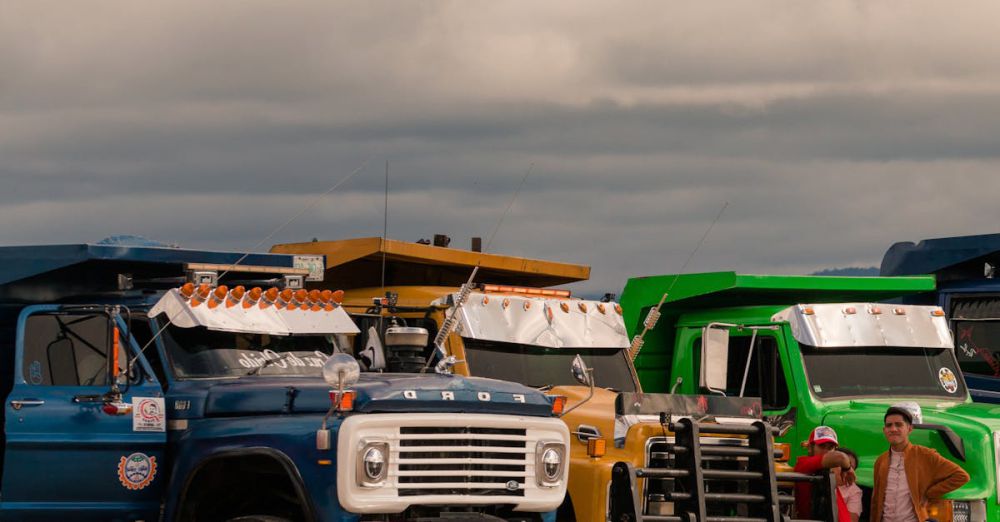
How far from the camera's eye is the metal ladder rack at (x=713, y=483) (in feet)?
36.1

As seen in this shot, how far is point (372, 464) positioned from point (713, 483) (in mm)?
3317

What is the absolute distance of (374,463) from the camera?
946 cm

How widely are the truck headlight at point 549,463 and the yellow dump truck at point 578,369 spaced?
2.72 ft

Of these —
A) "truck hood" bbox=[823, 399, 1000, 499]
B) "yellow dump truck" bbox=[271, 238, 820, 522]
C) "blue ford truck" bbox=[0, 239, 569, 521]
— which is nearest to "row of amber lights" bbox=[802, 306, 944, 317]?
"truck hood" bbox=[823, 399, 1000, 499]

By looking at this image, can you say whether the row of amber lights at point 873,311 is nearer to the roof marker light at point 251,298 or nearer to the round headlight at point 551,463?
the round headlight at point 551,463

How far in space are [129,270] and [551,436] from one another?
138 inches

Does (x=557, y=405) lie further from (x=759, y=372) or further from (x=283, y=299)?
(x=759, y=372)

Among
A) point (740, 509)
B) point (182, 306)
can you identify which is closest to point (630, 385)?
point (740, 509)

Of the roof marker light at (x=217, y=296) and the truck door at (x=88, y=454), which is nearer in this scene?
the truck door at (x=88, y=454)

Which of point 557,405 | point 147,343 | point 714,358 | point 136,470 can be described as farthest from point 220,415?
point 714,358

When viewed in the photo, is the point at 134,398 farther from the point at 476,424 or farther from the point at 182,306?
the point at 476,424

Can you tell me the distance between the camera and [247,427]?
9875 mm

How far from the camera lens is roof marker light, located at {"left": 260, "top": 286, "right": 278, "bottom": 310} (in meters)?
11.2

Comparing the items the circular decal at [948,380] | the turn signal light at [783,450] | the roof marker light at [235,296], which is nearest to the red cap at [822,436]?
the turn signal light at [783,450]
